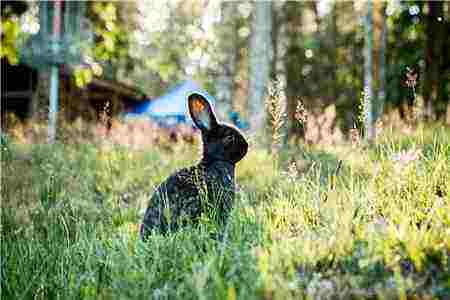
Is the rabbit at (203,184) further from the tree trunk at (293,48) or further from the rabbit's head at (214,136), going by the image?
the tree trunk at (293,48)

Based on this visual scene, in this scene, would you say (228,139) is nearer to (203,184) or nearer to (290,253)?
(203,184)

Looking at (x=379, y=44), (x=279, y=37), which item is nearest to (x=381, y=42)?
(x=379, y=44)

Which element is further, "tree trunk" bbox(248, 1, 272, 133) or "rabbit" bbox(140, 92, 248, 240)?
"tree trunk" bbox(248, 1, 272, 133)

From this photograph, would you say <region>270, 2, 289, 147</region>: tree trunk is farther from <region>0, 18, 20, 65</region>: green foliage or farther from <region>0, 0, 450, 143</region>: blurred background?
<region>0, 18, 20, 65</region>: green foliage

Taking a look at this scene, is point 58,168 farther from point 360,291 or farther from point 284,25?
point 284,25

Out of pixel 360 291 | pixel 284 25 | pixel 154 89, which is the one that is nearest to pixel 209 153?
pixel 360 291

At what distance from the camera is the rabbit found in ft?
12.1

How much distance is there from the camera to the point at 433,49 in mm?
12555

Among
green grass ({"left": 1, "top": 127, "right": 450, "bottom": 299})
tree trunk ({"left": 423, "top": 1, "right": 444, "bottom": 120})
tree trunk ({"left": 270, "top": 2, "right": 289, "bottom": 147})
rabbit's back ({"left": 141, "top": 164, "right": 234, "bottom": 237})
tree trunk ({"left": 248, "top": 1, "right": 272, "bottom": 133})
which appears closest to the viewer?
green grass ({"left": 1, "top": 127, "right": 450, "bottom": 299})

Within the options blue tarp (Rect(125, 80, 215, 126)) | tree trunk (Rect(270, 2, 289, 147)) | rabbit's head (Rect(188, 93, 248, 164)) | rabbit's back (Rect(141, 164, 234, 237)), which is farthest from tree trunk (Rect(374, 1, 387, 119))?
rabbit's back (Rect(141, 164, 234, 237))

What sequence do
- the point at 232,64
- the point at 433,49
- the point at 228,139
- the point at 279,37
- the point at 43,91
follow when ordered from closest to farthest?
1. the point at 228,139
2. the point at 433,49
3. the point at 43,91
4. the point at 232,64
5. the point at 279,37

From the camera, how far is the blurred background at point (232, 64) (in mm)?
8734

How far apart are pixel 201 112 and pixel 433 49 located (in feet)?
32.3

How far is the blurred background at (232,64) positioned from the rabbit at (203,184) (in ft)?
1.22
